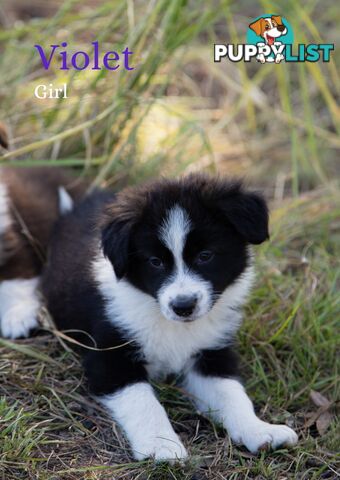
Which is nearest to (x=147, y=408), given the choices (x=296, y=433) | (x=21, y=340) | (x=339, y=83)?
(x=296, y=433)

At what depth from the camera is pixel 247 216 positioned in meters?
3.43

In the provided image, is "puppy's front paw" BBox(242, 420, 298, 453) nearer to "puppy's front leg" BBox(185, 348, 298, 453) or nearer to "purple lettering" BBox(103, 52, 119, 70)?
"puppy's front leg" BBox(185, 348, 298, 453)

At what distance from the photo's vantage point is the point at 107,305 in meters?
3.68

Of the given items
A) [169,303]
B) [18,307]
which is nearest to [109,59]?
[18,307]

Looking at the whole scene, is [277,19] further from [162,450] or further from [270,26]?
[162,450]

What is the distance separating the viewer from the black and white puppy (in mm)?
3294

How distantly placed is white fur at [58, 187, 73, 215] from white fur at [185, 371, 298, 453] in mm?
1512

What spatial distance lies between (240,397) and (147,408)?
45cm

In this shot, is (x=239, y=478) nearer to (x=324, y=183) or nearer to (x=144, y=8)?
(x=324, y=183)

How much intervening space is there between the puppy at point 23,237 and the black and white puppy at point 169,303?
50 centimetres

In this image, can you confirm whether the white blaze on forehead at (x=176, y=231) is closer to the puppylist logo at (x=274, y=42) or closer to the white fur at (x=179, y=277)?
the white fur at (x=179, y=277)

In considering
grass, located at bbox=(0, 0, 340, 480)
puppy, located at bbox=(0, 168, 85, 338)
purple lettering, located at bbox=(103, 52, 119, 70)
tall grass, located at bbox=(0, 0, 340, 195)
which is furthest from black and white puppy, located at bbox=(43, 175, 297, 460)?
purple lettering, located at bbox=(103, 52, 119, 70)

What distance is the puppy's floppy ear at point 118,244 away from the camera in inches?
133

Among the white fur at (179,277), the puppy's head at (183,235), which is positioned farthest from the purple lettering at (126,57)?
the white fur at (179,277)
